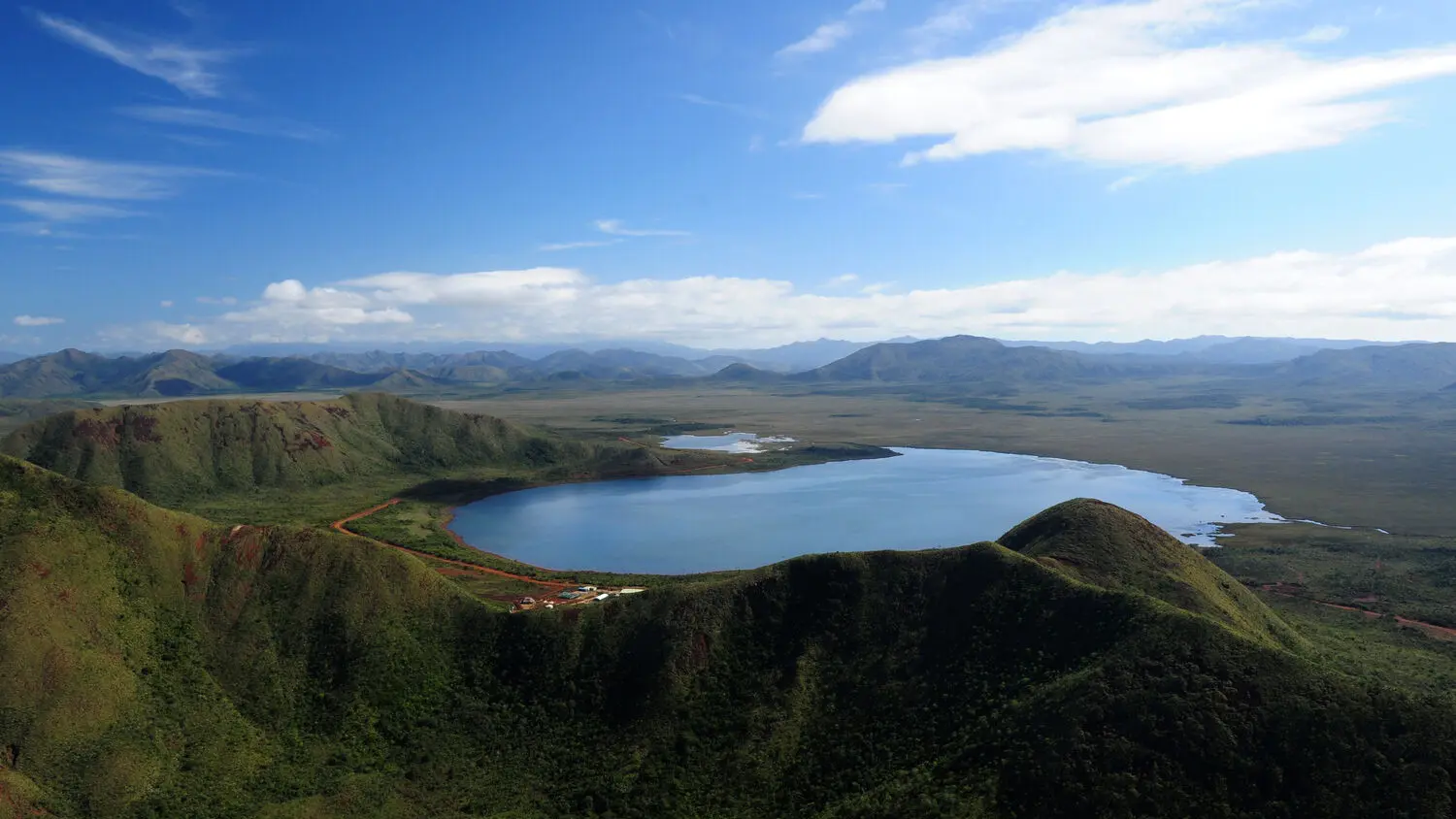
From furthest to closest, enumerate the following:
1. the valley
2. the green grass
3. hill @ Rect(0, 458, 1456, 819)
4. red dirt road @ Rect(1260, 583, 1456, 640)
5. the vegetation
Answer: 1. the vegetation
2. the green grass
3. red dirt road @ Rect(1260, 583, 1456, 640)
4. the valley
5. hill @ Rect(0, 458, 1456, 819)

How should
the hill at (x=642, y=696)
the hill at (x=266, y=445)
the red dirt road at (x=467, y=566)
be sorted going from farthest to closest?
the hill at (x=266, y=445)
the red dirt road at (x=467, y=566)
the hill at (x=642, y=696)

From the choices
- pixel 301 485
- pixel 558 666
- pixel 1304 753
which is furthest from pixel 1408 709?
pixel 301 485

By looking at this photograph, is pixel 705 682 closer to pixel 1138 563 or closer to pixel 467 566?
pixel 1138 563

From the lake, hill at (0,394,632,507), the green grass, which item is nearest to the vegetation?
hill at (0,394,632,507)

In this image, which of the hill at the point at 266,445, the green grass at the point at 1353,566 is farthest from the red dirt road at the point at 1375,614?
the hill at the point at 266,445

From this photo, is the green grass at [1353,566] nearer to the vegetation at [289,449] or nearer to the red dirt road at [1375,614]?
the red dirt road at [1375,614]

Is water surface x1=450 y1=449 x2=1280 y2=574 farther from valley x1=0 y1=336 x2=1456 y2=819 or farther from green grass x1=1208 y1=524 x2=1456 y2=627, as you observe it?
valley x1=0 y1=336 x2=1456 y2=819
